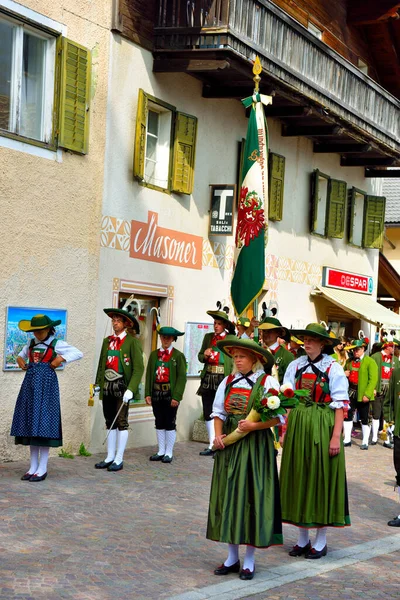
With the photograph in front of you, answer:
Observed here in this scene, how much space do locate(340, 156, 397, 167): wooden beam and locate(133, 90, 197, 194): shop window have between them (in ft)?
23.2

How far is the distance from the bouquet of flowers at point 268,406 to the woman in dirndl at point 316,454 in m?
0.84

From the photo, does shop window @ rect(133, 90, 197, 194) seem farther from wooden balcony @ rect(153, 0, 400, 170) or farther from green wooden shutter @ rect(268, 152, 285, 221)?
green wooden shutter @ rect(268, 152, 285, 221)

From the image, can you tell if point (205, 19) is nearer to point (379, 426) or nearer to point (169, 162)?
point (169, 162)

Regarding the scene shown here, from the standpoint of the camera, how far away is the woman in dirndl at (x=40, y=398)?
9.99m

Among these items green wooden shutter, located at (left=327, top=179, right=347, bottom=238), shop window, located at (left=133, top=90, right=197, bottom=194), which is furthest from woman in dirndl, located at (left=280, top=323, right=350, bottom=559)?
green wooden shutter, located at (left=327, top=179, right=347, bottom=238)

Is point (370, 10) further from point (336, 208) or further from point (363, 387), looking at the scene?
point (363, 387)

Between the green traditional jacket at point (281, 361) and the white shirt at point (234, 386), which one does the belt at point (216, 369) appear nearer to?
the green traditional jacket at point (281, 361)

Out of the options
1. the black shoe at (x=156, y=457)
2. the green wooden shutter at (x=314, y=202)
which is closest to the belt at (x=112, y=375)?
the black shoe at (x=156, y=457)

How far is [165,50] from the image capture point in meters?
13.8

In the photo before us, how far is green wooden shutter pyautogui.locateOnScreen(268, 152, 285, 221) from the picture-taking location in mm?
17625

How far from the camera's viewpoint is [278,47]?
15.3 meters

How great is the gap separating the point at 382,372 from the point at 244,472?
10170 millimetres

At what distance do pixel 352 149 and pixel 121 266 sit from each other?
8.43 m

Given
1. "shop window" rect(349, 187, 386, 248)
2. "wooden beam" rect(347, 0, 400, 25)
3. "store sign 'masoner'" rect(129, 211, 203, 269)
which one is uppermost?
"wooden beam" rect(347, 0, 400, 25)
